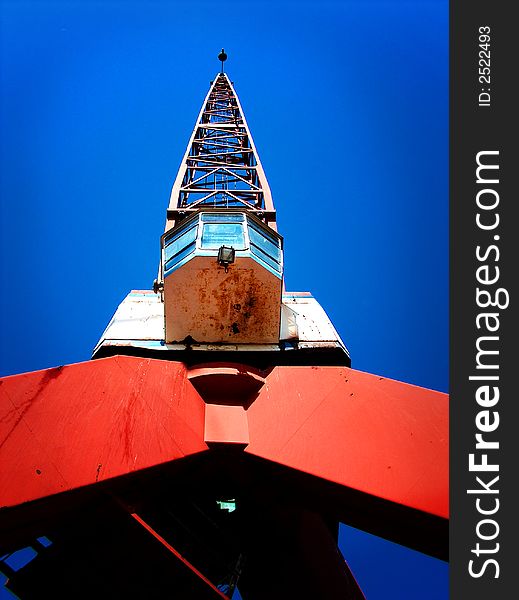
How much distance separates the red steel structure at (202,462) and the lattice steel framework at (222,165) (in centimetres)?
581

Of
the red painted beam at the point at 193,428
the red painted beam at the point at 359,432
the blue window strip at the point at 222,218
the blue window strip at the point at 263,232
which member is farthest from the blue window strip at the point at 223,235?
the red painted beam at the point at 359,432

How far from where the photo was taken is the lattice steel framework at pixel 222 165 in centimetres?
1313

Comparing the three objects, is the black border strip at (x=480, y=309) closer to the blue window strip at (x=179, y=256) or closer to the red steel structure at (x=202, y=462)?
the red steel structure at (x=202, y=462)

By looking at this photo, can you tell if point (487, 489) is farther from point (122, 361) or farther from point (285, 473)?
point (122, 361)

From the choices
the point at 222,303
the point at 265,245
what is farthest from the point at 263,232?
the point at 222,303

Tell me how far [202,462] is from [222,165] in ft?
47.6

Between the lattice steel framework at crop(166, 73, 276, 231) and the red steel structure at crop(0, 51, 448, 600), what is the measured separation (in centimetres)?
581

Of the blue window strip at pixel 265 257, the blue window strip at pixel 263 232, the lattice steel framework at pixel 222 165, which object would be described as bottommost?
the blue window strip at pixel 265 257

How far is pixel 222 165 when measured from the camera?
1792 centimetres

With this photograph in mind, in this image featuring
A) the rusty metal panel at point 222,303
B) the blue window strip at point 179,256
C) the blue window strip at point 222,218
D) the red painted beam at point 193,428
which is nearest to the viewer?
the red painted beam at point 193,428

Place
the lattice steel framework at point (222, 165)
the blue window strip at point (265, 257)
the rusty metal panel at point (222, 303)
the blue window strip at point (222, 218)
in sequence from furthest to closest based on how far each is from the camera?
the lattice steel framework at point (222, 165) → the blue window strip at point (222, 218) → the blue window strip at point (265, 257) → the rusty metal panel at point (222, 303)

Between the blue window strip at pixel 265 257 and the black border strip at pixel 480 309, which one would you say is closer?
the black border strip at pixel 480 309

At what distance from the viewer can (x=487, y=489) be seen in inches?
155

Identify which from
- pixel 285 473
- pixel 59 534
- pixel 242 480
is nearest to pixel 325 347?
pixel 242 480
